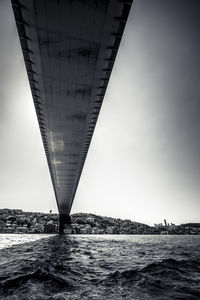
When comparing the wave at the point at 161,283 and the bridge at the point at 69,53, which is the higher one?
the bridge at the point at 69,53

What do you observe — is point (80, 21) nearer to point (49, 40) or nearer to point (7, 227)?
point (49, 40)

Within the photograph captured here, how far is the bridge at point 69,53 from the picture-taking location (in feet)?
25.8

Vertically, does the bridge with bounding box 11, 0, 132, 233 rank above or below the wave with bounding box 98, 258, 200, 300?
above

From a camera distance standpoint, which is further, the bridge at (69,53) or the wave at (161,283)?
the bridge at (69,53)

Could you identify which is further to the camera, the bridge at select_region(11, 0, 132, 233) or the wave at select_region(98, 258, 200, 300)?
the bridge at select_region(11, 0, 132, 233)

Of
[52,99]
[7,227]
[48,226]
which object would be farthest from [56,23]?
[7,227]

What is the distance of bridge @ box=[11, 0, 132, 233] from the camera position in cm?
786

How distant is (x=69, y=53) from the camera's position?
1004cm

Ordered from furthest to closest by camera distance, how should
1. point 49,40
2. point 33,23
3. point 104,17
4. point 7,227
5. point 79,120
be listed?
1. point 7,227
2. point 79,120
3. point 49,40
4. point 33,23
5. point 104,17

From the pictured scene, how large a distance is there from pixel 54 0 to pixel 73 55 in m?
2.78

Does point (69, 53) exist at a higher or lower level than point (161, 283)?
higher

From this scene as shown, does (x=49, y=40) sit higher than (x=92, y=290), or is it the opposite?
(x=49, y=40)

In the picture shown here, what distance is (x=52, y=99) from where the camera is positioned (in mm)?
14141

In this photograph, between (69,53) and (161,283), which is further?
(69,53)
